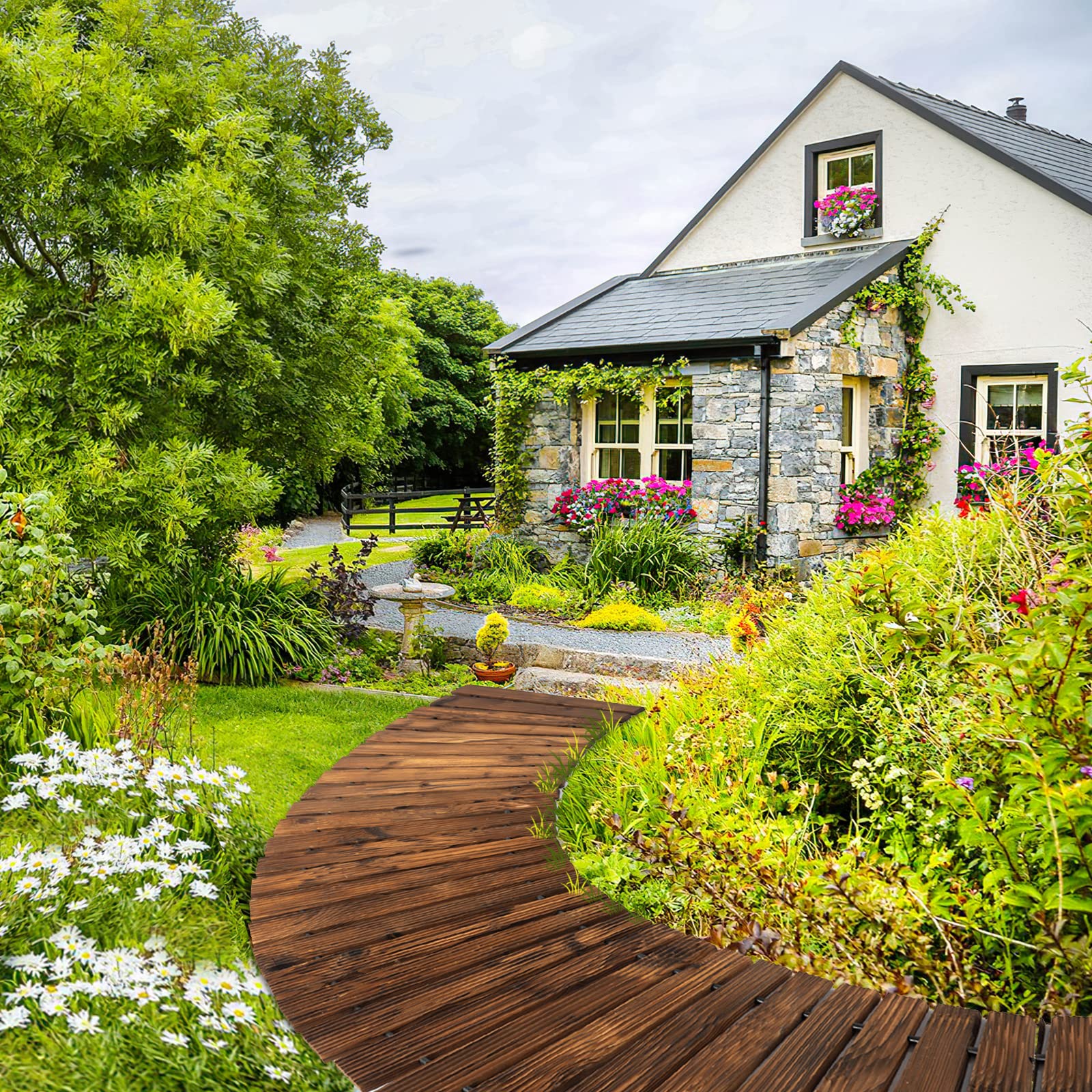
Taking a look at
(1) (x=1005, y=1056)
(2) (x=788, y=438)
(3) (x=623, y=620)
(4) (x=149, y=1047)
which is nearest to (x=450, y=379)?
(2) (x=788, y=438)

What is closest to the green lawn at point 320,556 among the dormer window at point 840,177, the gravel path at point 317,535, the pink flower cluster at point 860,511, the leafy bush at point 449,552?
the gravel path at point 317,535

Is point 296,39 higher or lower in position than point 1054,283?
higher

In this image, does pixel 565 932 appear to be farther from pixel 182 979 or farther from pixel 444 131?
pixel 444 131

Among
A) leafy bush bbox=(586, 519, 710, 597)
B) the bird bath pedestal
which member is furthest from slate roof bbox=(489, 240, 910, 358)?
the bird bath pedestal

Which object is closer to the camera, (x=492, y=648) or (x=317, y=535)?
(x=492, y=648)

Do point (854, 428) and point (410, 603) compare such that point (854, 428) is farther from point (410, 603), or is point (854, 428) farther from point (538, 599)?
point (410, 603)

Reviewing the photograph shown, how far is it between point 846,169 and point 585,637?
7910 millimetres

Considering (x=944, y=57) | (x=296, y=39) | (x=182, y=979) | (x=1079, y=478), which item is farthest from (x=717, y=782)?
(x=944, y=57)

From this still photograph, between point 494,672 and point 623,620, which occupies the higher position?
point 623,620

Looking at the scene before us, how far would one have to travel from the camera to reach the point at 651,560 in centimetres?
1017

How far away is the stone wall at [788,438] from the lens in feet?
33.1

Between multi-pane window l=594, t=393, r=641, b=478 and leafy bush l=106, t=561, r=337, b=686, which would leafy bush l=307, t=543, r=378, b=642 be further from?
multi-pane window l=594, t=393, r=641, b=478

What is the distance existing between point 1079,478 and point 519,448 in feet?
29.8

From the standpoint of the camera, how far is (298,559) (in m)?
14.2
